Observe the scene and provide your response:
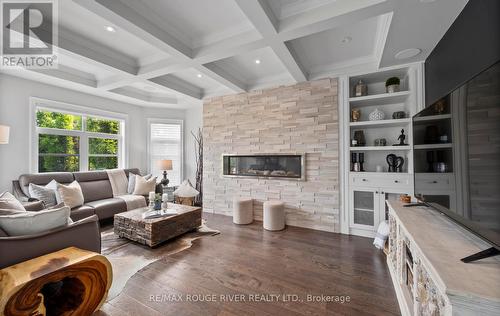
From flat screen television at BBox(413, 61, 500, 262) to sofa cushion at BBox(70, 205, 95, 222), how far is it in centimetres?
404

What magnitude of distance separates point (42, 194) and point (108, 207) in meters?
0.84

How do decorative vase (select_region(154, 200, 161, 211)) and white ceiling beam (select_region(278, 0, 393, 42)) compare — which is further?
decorative vase (select_region(154, 200, 161, 211))

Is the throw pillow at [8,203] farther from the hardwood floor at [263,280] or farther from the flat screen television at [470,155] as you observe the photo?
the flat screen television at [470,155]

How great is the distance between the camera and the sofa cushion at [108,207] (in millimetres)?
3268

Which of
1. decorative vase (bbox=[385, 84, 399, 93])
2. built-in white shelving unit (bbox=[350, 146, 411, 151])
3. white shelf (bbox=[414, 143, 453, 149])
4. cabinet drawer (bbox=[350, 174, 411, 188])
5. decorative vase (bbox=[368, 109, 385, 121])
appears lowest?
cabinet drawer (bbox=[350, 174, 411, 188])

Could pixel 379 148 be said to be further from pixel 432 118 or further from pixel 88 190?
pixel 88 190

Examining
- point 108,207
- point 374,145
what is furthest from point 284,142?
point 108,207

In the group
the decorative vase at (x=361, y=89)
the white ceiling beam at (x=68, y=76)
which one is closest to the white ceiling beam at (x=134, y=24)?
the white ceiling beam at (x=68, y=76)

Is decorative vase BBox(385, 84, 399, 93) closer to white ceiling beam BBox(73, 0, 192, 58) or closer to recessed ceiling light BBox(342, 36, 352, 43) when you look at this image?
recessed ceiling light BBox(342, 36, 352, 43)

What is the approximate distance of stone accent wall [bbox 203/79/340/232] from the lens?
333 centimetres

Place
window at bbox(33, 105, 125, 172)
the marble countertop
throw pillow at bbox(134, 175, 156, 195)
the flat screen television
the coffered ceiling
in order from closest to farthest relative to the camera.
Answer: the marble countertop
the flat screen television
the coffered ceiling
window at bbox(33, 105, 125, 172)
throw pillow at bbox(134, 175, 156, 195)

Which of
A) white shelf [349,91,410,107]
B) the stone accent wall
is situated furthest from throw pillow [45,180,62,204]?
white shelf [349,91,410,107]

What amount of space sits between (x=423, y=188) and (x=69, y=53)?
413 centimetres

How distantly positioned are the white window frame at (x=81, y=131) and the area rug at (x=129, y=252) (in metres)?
1.85
